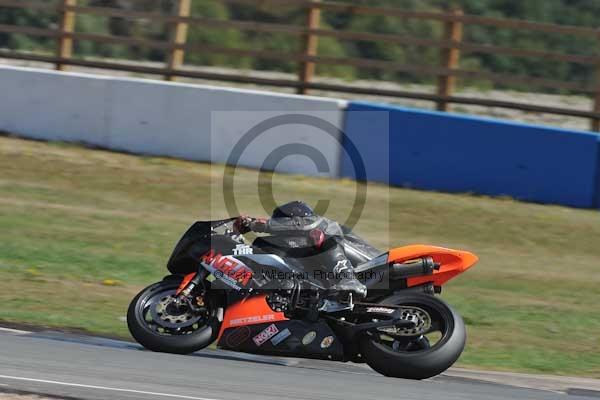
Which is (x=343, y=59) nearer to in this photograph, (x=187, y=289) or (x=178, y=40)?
(x=178, y=40)

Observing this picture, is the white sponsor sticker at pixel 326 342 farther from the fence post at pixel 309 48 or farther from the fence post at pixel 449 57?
the fence post at pixel 309 48

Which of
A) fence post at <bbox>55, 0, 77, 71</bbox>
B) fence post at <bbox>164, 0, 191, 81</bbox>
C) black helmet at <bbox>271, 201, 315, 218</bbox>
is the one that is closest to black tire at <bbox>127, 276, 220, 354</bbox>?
black helmet at <bbox>271, 201, 315, 218</bbox>

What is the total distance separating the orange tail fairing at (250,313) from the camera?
280 inches

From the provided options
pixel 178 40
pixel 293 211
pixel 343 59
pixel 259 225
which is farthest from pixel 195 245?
pixel 178 40

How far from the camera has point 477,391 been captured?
6.64m

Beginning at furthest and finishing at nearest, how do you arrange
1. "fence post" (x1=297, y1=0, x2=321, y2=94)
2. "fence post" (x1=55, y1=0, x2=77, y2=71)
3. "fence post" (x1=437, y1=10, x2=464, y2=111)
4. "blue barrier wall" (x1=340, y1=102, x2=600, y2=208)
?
"fence post" (x1=55, y1=0, x2=77, y2=71), "fence post" (x1=297, y1=0, x2=321, y2=94), "fence post" (x1=437, y1=10, x2=464, y2=111), "blue barrier wall" (x1=340, y1=102, x2=600, y2=208)

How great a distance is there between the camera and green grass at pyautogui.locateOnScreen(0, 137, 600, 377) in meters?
8.89

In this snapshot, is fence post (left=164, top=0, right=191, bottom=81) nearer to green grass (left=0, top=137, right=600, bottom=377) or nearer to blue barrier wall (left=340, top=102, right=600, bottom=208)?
green grass (left=0, top=137, right=600, bottom=377)

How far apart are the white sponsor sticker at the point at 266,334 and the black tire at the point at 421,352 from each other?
1.87 ft

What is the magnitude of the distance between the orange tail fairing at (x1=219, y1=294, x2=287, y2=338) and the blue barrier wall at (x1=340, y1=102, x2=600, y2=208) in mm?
7167

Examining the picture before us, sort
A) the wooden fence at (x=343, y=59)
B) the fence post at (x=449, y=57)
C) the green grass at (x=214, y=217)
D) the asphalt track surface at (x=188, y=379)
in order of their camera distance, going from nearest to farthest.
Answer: the asphalt track surface at (x=188, y=379)
the green grass at (x=214, y=217)
the wooden fence at (x=343, y=59)
the fence post at (x=449, y=57)

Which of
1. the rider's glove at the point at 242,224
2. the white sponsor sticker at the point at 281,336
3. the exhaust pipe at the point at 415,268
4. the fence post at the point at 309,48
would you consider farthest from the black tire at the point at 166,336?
the fence post at the point at 309,48

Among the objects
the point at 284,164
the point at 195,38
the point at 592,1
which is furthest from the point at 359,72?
the point at 284,164

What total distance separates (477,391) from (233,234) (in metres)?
1.92
